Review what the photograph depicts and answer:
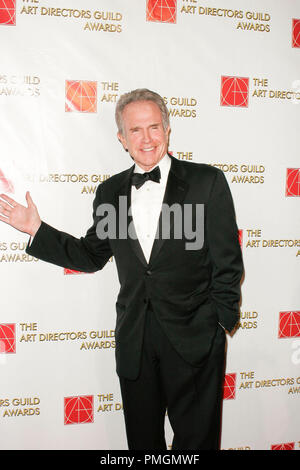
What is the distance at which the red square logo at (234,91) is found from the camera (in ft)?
7.37

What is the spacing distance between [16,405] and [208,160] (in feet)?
5.55

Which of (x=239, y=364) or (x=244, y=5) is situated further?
(x=239, y=364)

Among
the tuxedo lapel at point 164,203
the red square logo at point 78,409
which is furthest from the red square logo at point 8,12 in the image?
the red square logo at point 78,409

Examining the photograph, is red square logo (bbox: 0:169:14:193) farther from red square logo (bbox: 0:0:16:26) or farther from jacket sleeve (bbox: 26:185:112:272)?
red square logo (bbox: 0:0:16:26)

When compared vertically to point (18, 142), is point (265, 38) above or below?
above

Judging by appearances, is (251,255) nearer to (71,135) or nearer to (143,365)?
(143,365)

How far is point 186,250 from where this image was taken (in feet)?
5.57

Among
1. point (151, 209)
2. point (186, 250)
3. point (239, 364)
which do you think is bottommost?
point (239, 364)

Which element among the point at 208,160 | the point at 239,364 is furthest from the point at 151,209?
the point at 239,364

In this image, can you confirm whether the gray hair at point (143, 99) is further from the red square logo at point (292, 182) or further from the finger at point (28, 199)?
the red square logo at point (292, 182)

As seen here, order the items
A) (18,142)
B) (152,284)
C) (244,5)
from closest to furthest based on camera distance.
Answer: (152,284), (18,142), (244,5)

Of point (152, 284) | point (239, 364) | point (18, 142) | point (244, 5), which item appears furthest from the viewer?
point (239, 364)

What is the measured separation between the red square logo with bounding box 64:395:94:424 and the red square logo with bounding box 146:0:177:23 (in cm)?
207

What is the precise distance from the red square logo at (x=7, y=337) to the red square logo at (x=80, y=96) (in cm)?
117
